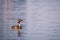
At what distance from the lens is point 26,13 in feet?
10.6

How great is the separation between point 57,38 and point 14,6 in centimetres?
113

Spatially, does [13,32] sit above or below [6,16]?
below

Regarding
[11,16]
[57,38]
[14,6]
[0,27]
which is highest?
[14,6]

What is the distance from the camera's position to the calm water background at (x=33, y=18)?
3.19 metres

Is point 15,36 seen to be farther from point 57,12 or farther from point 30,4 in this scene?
point 57,12

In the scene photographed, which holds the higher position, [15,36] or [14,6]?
[14,6]

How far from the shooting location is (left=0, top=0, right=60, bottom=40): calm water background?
126 inches

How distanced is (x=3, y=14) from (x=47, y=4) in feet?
3.14

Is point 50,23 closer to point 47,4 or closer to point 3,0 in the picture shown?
point 47,4

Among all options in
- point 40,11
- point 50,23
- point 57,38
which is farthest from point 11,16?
point 57,38

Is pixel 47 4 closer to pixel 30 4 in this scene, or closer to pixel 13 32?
pixel 30 4

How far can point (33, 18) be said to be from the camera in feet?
10.5

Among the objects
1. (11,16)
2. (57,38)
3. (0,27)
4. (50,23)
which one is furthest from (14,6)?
(57,38)

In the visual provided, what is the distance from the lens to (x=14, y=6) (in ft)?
10.6
